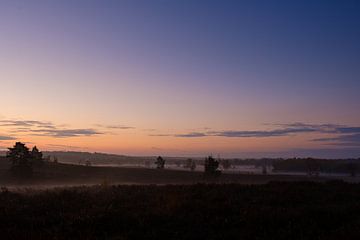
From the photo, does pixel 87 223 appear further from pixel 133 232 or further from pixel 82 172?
pixel 82 172

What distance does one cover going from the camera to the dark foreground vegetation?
43.2 feet

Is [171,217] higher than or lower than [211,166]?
lower

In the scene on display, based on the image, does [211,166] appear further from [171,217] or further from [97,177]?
[171,217]

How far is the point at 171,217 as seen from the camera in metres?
15.8

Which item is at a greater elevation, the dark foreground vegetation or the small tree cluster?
the small tree cluster

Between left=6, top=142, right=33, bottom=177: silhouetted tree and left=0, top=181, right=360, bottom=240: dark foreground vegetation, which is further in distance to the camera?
left=6, top=142, right=33, bottom=177: silhouetted tree

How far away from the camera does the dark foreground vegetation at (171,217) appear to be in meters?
13.2

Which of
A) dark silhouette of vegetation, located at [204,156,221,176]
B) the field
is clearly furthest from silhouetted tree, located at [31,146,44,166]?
dark silhouette of vegetation, located at [204,156,221,176]

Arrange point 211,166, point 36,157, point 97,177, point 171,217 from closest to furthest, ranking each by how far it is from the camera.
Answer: point 171,217 → point 211,166 → point 36,157 → point 97,177

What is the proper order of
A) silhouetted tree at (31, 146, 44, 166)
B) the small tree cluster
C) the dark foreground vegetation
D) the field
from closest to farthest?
the dark foreground vegetation, the small tree cluster, the field, silhouetted tree at (31, 146, 44, 166)

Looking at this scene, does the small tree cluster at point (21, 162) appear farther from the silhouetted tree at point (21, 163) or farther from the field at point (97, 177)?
the field at point (97, 177)

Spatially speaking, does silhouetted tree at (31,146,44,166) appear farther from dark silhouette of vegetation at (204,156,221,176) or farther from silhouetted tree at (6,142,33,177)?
dark silhouette of vegetation at (204,156,221,176)

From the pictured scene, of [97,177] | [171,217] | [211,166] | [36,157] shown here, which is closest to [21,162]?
[36,157]

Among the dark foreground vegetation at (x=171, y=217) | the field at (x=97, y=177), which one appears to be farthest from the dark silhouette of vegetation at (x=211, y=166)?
the dark foreground vegetation at (x=171, y=217)
